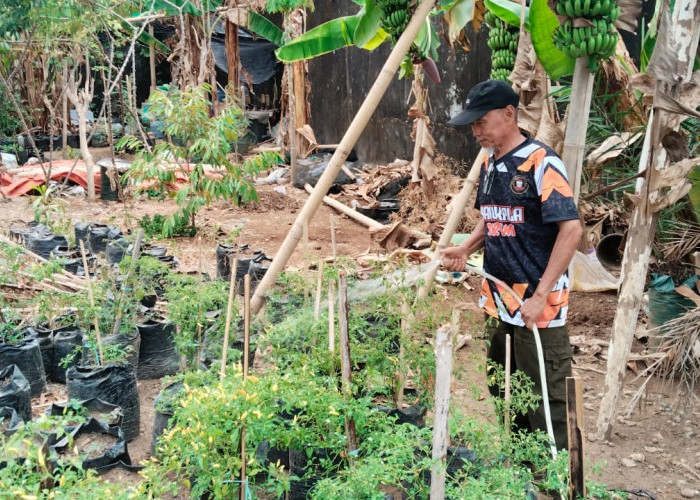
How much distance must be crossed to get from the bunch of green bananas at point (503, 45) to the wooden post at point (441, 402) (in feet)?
10.6

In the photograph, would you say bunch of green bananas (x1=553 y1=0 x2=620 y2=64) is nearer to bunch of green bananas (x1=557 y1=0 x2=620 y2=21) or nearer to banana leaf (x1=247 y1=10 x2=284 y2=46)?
bunch of green bananas (x1=557 y1=0 x2=620 y2=21)

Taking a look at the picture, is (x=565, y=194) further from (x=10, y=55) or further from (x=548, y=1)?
(x=10, y=55)

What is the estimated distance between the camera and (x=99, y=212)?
10055 millimetres

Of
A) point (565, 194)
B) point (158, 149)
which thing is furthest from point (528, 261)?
point (158, 149)

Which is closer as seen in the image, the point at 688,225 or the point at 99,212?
the point at 688,225

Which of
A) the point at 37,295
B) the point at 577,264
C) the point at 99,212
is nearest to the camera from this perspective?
the point at 37,295

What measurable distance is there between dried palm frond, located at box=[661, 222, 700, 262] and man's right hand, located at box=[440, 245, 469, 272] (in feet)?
7.28

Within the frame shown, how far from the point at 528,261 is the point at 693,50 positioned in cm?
151

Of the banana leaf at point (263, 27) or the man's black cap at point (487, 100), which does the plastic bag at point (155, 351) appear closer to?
the man's black cap at point (487, 100)

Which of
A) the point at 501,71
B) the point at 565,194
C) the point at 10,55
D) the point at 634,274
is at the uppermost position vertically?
the point at 10,55

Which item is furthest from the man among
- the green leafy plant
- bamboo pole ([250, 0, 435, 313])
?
the green leafy plant

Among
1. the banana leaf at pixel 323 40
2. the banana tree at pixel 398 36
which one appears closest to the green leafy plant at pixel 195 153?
the banana leaf at pixel 323 40

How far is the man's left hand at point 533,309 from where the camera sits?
10.4 ft

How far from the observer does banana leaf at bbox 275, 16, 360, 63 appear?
6.34 m
